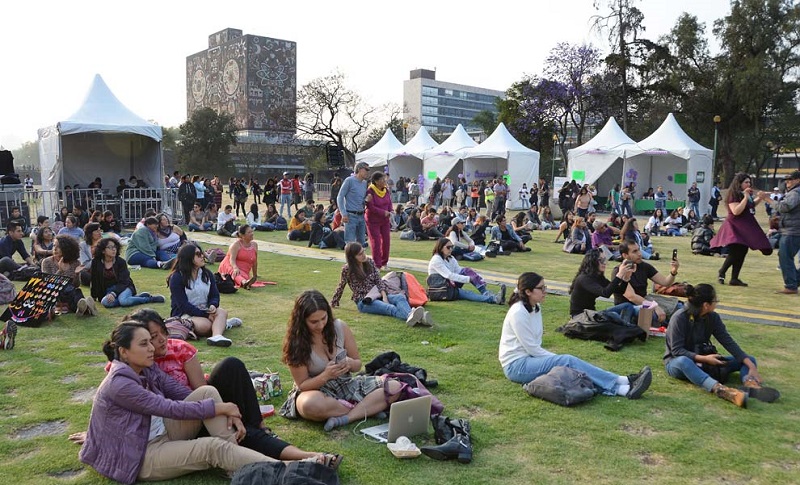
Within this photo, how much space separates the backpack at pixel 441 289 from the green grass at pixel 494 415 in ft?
2.79

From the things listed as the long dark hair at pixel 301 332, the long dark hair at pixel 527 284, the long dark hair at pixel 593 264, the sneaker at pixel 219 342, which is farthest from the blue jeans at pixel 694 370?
the sneaker at pixel 219 342

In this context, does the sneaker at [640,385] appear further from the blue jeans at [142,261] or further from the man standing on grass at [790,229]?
the blue jeans at [142,261]

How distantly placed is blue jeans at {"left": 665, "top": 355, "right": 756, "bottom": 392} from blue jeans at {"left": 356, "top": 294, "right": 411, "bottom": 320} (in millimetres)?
→ 3126

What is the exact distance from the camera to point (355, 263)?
26.1 feet

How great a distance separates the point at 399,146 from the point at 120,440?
33368 mm

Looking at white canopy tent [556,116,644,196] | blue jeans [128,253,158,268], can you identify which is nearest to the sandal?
blue jeans [128,253,158,268]

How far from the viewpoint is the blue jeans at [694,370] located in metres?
5.21

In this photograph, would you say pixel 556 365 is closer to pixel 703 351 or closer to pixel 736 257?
pixel 703 351

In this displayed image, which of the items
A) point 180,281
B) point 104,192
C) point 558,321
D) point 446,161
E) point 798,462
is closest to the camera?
point 798,462

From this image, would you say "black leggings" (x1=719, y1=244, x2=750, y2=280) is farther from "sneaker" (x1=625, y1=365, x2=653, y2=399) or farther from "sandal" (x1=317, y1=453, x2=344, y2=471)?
"sandal" (x1=317, y1=453, x2=344, y2=471)

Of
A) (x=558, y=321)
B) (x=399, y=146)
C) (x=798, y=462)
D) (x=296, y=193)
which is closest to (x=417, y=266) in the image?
(x=558, y=321)

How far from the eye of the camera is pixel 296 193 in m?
25.9

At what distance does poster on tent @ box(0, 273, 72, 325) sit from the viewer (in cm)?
722

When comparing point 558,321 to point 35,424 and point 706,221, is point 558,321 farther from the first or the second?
point 706,221
